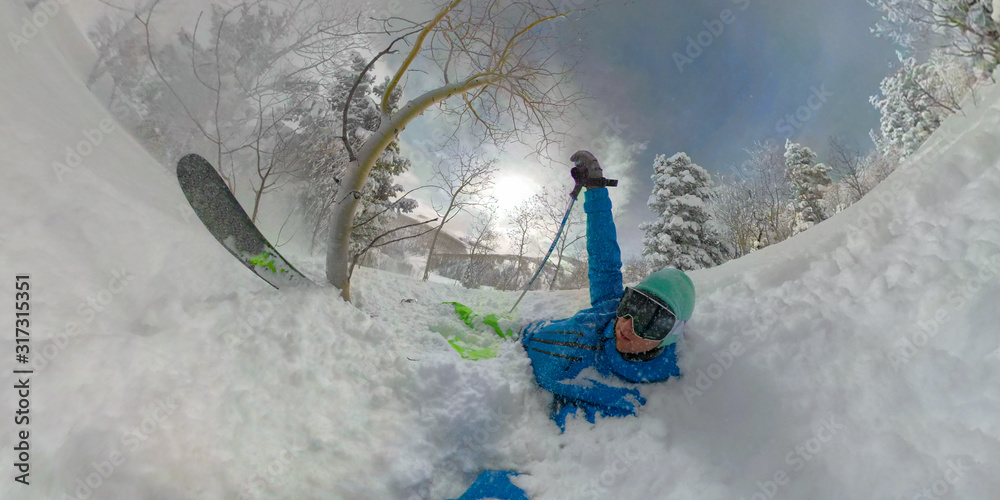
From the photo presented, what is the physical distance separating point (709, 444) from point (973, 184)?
58.1 inches

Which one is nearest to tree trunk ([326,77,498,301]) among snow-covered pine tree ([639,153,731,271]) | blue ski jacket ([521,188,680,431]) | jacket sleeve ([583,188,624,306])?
blue ski jacket ([521,188,680,431])

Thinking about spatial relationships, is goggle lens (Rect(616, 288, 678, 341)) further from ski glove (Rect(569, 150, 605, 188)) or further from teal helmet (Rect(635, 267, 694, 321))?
ski glove (Rect(569, 150, 605, 188))

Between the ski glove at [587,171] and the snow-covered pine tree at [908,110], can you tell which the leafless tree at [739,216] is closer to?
the snow-covered pine tree at [908,110]

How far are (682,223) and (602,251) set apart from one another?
1178 centimetres

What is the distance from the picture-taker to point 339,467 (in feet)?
5.10

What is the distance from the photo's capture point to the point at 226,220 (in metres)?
2.42

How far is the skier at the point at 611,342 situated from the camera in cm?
180

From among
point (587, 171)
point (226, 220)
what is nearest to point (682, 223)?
point (587, 171)

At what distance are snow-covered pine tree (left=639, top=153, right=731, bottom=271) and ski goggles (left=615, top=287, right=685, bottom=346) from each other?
1186cm

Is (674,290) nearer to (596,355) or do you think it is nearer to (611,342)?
(611,342)

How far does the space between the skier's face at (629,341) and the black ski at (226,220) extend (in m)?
2.20

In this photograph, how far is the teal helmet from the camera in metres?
1.77

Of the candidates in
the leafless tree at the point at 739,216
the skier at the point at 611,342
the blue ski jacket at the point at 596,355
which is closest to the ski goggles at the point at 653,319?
the skier at the point at 611,342

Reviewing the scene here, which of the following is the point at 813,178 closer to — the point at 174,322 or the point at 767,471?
the point at 767,471
